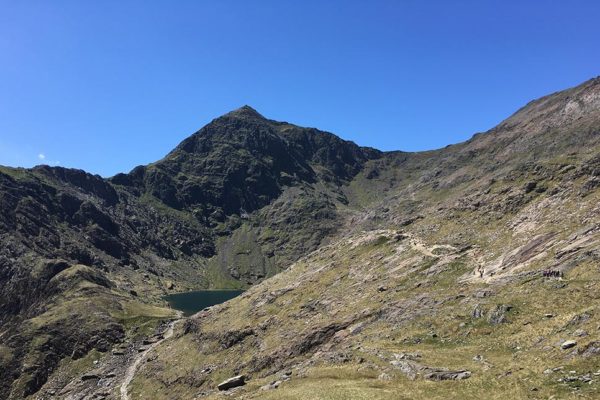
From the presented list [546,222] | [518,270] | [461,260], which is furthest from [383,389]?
[546,222]

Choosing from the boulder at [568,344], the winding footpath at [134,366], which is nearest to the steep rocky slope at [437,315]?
the boulder at [568,344]

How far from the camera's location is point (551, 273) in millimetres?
59500

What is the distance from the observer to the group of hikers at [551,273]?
191ft

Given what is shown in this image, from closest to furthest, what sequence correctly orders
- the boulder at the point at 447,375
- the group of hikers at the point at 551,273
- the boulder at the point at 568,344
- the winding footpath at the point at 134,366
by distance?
the boulder at the point at 568,344
the boulder at the point at 447,375
the group of hikers at the point at 551,273
the winding footpath at the point at 134,366

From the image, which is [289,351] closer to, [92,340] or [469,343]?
[469,343]

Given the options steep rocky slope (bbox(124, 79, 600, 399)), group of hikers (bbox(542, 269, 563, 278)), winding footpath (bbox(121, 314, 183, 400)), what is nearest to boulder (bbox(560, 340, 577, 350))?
steep rocky slope (bbox(124, 79, 600, 399))

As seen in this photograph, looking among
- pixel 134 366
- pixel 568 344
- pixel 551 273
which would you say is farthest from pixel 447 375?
pixel 134 366

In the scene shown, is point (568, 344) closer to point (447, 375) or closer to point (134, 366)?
point (447, 375)

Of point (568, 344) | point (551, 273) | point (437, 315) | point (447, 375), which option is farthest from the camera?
point (437, 315)

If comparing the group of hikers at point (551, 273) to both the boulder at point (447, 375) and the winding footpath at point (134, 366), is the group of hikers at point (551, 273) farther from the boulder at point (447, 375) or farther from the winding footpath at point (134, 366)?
the winding footpath at point (134, 366)

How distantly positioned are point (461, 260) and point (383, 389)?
53.3 m

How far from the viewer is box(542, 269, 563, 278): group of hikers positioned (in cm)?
5812

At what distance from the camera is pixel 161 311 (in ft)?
648

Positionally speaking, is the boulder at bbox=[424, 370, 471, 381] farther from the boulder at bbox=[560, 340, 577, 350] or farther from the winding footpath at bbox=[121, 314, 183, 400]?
the winding footpath at bbox=[121, 314, 183, 400]
